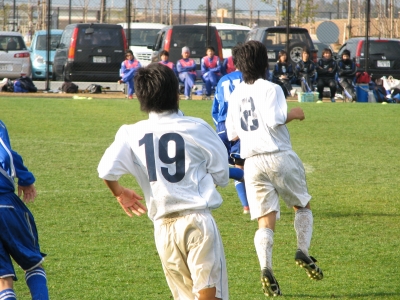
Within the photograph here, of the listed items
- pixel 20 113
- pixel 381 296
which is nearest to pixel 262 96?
pixel 381 296

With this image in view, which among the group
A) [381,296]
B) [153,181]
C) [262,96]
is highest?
[262,96]

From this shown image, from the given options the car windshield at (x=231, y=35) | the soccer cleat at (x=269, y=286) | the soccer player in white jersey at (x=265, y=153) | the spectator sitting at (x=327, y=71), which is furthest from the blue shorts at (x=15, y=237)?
the car windshield at (x=231, y=35)

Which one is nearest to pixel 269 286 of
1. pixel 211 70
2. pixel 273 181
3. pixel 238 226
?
pixel 273 181

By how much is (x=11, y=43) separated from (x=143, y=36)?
16.3 feet

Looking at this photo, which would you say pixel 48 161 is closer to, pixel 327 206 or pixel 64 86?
pixel 327 206

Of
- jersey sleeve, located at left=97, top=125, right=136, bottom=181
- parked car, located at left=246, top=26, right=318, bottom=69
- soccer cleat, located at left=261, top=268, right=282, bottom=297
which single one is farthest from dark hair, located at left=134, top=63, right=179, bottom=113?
parked car, located at left=246, top=26, right=318, bottom=69

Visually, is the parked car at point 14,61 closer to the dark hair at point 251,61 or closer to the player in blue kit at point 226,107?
the player in blue kit at point 226,107

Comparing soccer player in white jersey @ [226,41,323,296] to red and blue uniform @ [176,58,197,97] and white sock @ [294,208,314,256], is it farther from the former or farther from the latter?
red and blue uniform @ [176,58,197,97]

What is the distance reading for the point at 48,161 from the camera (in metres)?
11.0

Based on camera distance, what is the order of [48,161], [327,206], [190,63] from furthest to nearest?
[190,63]
[48,161]
[327,206]

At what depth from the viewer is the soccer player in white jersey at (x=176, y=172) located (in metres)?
Answer: 3.63

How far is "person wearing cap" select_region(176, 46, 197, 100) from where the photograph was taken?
20438 millimetres

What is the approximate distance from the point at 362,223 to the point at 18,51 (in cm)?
1799

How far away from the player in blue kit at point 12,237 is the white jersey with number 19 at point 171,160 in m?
0.55
